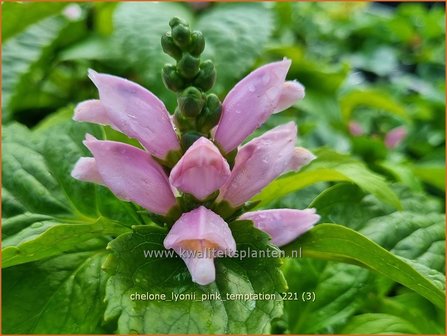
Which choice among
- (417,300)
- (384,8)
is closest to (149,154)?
(417,300)

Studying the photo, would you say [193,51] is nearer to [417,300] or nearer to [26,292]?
[26,292]

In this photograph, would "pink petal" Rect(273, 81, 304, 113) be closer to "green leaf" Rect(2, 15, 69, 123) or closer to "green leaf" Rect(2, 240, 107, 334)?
"green leaf" Rect(2, 240, 107, 334)

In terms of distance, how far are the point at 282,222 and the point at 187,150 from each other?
0.11m

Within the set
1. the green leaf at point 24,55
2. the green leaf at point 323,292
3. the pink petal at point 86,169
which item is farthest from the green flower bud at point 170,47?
the green leaf at point 24,55

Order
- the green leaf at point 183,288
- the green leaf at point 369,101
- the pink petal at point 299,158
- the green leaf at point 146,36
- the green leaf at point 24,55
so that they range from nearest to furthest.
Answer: the green leaf at point 183,288 < the pink petal at point 299,158 < the green leaf at point 146,36 < the green leaf at point 24,55 < the green leaf at point 369,101

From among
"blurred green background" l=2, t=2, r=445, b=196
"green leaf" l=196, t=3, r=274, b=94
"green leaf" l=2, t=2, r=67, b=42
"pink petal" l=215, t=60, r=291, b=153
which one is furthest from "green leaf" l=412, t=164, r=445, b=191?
"green leaf" l=2, t=2, r=67, b=42

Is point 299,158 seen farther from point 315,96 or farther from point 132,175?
point 315,96

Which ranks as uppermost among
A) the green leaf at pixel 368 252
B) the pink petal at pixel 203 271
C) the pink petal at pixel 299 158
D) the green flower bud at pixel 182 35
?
the green flower bud at pixel 182 35

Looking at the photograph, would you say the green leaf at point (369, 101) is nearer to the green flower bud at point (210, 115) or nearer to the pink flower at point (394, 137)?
the pink flower at point (394, 137)

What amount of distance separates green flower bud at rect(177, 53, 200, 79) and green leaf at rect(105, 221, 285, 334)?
13 centimetres

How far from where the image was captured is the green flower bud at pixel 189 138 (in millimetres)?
513

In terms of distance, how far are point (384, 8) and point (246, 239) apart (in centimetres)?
212

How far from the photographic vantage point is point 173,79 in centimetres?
52

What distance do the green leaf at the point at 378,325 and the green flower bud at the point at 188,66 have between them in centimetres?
30
